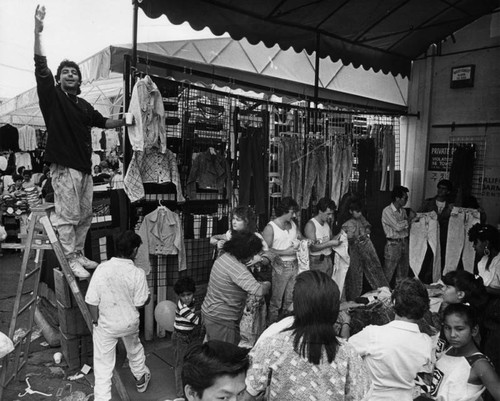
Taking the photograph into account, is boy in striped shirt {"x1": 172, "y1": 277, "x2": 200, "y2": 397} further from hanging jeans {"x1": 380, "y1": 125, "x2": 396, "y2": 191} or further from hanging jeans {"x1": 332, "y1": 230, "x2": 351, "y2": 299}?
hanging jeans {"x1": 380, "y1": 125, "x2": 396, "y2": 191}

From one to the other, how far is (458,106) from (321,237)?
14.2ft

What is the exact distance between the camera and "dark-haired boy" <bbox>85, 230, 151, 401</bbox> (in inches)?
154

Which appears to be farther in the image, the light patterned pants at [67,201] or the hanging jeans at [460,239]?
the hanging jeans at [460,239]

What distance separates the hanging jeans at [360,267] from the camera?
650 centimetres

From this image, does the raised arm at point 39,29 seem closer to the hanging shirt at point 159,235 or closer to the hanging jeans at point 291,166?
the hanging shirt at point 159,235

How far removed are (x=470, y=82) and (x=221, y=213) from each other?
5.28 meters

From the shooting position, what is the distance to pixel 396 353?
101 inches

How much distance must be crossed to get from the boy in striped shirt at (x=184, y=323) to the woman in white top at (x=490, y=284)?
9.01ft

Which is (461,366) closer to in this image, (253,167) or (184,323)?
(184,323)

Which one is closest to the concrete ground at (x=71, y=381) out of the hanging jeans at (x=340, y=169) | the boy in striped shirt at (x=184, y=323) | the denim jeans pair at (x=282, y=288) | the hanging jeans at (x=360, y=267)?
the boy in striped shirt at (x=184, y=323)

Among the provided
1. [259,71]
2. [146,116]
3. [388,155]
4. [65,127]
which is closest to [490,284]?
[388,155]

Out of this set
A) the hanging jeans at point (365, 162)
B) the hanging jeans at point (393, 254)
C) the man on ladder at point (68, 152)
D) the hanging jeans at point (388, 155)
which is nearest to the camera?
the man on ladder at point (68, 152)

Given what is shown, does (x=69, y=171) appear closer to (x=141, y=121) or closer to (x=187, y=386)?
(x=141, y=121)

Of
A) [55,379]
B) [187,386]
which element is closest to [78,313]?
[55,379]
